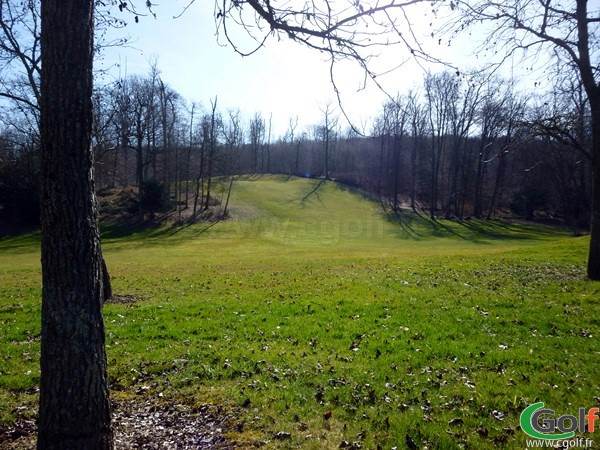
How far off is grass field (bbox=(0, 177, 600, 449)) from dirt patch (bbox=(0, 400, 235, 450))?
221mm

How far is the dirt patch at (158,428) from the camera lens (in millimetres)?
3912

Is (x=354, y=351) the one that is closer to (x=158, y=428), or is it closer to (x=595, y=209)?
(x=158, y=428)

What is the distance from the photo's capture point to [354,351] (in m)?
6.35

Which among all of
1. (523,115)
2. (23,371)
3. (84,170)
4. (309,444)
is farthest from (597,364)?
(523,115)

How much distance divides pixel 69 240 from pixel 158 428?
8.08 ft

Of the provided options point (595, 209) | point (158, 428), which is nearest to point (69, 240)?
point (158, 428)

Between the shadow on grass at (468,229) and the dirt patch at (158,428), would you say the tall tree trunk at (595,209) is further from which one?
the shadow on grass at (468,229)

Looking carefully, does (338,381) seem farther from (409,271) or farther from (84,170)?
(409,271)

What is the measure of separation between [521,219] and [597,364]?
6132cm

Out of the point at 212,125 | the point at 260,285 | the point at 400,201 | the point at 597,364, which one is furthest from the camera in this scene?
the point at 400,201

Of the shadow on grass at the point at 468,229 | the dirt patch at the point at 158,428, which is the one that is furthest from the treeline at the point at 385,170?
the dirt patch at the point at 158,428

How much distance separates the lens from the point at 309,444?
154 inches

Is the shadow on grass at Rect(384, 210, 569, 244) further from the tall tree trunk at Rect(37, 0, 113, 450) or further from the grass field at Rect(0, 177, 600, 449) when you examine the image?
the tall tree trunk at Rect(37, 0, 113, 450)

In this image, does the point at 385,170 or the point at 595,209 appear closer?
the point at 595,209
